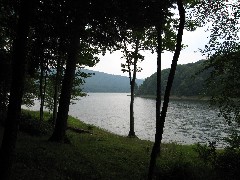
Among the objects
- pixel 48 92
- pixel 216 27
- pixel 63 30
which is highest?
pixel 216 27

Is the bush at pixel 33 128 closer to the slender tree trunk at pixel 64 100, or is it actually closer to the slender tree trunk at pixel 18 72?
the slender tree trunk at pixel 64 100

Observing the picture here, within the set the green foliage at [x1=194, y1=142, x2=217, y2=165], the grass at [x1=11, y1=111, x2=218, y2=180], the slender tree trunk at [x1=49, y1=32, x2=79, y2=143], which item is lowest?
the grass at [x1=11, y1=111, x2=218, y2=180]

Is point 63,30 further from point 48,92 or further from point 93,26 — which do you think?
point 48,92

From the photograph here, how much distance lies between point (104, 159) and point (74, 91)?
1529 centimetres

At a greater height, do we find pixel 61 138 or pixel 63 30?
pixel 63 30

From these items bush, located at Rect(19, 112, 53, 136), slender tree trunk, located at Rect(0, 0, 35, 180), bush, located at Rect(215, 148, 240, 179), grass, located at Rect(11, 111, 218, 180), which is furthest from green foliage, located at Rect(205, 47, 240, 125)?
bush, located at Rect(19, 112, 53, 136)

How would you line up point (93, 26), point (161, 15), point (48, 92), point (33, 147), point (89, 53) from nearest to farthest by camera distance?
point (93, 26), point (161, 15), point (33, 147), point (89, 53), point (48, 92)

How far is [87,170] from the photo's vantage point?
515 inches

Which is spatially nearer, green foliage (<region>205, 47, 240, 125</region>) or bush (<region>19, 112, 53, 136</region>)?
green foliage (<region>205, 47, 240, 125</region>)

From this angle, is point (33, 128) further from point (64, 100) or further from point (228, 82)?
point (228, 82)

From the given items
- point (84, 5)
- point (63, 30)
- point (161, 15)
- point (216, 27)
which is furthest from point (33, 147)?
point (216, 27)

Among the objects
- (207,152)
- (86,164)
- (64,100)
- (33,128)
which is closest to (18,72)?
(86,164)

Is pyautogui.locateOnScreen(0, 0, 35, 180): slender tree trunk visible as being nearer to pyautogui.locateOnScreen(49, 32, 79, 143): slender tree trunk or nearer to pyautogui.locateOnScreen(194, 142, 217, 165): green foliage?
pyautogui.locateOnScreen(49, 32, 79, 143): slender tree trunk

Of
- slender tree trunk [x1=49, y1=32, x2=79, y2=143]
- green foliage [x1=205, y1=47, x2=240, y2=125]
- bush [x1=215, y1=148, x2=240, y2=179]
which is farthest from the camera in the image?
slender tree trunk [x1=49, y1=32, x2=79, y2=143]
